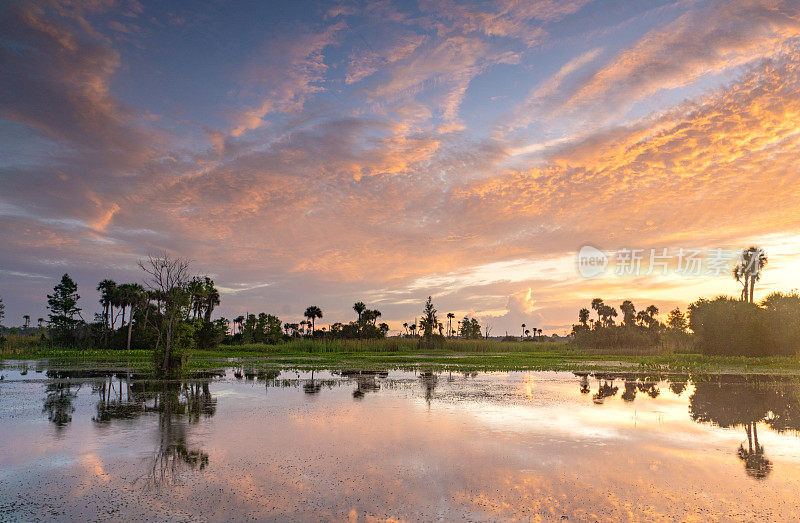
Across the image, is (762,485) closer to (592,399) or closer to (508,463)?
(508,463)

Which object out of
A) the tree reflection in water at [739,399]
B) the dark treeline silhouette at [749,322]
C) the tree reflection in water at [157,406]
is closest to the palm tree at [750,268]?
the dark treeline silhouette at [749,322]

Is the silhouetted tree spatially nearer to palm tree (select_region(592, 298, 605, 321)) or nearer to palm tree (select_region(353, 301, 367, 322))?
palm tree (select_region(353, 301, 367, 322))

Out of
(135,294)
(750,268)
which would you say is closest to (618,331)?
(750,268)

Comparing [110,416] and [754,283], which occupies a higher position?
[754,283]

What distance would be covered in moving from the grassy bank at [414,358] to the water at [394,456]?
24316mm

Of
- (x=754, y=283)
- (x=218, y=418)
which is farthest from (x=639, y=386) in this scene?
(x=754, y=283)

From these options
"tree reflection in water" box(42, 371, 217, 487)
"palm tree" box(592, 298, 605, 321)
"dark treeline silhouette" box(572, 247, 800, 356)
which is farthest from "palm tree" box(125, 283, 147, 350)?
"palm tree" box(592, 298, 605, 321)

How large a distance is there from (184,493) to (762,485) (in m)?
13.8

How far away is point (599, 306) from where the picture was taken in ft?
490

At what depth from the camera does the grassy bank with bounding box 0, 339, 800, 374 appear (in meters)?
49.6

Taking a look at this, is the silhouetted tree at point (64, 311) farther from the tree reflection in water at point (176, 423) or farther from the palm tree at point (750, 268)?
the palm tree at point (750, 268)

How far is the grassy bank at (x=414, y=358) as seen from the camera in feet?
163

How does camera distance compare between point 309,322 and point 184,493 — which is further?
point 309,322

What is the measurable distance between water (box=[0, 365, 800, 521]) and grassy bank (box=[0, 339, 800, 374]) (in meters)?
24.3
